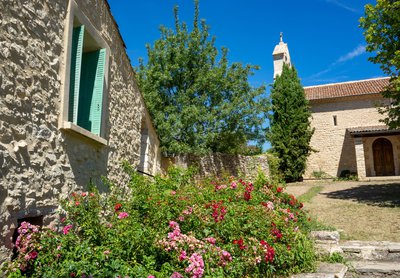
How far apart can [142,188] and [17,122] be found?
2091 mm

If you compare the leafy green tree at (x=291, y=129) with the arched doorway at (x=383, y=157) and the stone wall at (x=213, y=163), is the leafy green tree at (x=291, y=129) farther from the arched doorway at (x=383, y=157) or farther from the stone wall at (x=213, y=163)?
the stone wall at (x=213, y=163)

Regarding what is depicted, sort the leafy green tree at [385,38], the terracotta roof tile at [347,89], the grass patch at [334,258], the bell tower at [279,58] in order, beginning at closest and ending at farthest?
1. the grass patch at [334,258]
2. the leafy green tree at [385,38]
3. the terracotta roof tile at [347,89]
4. the bell tower at [279,58]

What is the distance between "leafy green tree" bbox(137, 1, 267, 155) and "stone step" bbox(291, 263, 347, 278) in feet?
22.4

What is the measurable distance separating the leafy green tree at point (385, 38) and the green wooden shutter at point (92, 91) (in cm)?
870

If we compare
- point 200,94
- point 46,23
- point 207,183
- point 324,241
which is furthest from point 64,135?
point 200,94

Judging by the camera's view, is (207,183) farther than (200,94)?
No

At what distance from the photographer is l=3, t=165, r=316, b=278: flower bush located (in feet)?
9.15

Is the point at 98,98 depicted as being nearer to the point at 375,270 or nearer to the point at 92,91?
the point at 92,91

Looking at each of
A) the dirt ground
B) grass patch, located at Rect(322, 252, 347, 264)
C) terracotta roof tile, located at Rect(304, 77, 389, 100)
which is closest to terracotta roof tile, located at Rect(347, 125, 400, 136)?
terracotta roof tile, located at Rect(304, 77, 389, 100)

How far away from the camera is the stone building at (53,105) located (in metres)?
2.92

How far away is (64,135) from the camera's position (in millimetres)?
3826

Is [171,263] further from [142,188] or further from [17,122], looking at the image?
[17,122]

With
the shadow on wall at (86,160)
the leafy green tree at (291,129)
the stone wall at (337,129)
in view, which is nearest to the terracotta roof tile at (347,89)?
the stone wall at (337,129)

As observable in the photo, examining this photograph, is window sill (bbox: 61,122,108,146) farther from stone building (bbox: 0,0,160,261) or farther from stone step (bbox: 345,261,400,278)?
stone step (bbox: 345,261,400,278)
